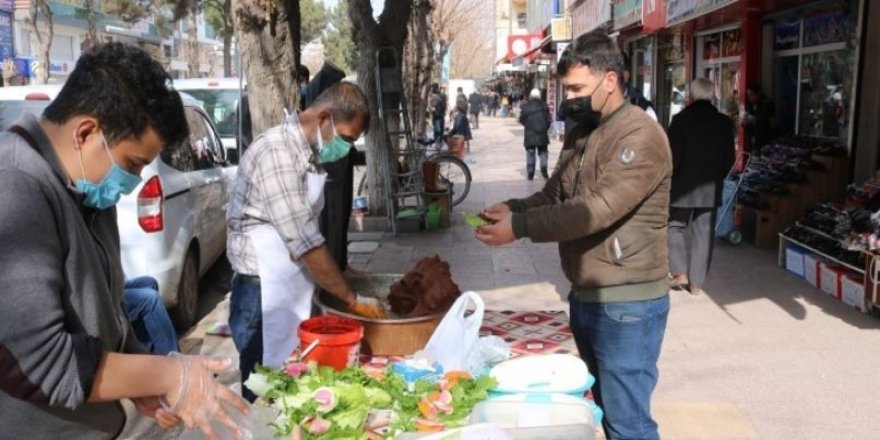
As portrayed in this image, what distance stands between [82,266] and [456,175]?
1274cm

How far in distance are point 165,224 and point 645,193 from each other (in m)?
4.05

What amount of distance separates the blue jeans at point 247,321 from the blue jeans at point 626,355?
1416mm

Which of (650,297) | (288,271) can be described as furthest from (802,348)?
(288,271)

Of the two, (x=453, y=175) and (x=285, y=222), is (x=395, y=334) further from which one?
(x=453, y=175)

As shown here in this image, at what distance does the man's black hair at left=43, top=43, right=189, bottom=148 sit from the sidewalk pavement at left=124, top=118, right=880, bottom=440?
3576 mm

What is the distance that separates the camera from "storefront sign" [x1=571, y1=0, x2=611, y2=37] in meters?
19.6

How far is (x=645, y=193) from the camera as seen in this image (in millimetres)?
3088

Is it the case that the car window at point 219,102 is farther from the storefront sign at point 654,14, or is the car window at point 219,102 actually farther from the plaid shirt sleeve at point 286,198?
the plaid shirt sleeve at point 286,198

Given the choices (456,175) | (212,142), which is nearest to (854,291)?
(212,142)

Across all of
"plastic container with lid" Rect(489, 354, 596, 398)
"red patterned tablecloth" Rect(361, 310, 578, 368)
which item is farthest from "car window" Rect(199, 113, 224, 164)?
"plastic container with lid" Rect(489, 354, 596, 398)

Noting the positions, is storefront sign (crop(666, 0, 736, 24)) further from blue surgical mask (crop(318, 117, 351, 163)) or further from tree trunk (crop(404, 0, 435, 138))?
tree trunk (crop(404, 0, 435, 138))

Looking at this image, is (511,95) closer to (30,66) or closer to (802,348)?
(30,66)

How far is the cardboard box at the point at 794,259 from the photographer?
803 centimetres

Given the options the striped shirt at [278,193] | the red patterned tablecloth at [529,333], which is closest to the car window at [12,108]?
the striped shirt at [278,193]
